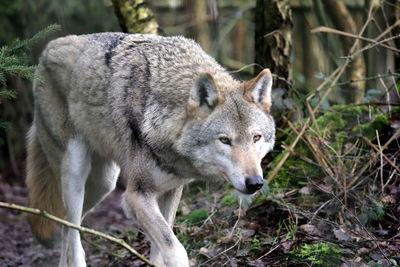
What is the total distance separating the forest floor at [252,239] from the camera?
467cm

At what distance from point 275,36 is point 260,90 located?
192 centimetres

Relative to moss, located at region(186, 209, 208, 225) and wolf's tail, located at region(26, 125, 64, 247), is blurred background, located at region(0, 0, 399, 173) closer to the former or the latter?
wolf's tail, located at region(26, 125, 64, 247)

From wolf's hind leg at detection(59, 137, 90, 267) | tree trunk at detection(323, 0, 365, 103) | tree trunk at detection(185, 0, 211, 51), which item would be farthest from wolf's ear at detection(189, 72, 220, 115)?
tree trunk at detection(185, 0, 211, 51)

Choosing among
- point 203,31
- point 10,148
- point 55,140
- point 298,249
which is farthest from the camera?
point 203,31

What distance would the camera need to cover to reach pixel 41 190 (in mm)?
6309

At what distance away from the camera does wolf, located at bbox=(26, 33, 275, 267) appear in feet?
14.7

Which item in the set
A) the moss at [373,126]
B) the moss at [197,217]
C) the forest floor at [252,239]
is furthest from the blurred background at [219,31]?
the moss at [197,217]

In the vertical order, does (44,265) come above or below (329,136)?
below

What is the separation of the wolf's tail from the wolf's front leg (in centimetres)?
170

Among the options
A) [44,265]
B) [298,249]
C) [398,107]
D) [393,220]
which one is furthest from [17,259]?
[398,107]

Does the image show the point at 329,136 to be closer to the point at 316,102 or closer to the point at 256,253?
the point at 316,102

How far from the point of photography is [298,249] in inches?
192

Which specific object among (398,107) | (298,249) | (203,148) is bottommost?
(298,249)

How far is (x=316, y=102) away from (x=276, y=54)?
0.75 m
